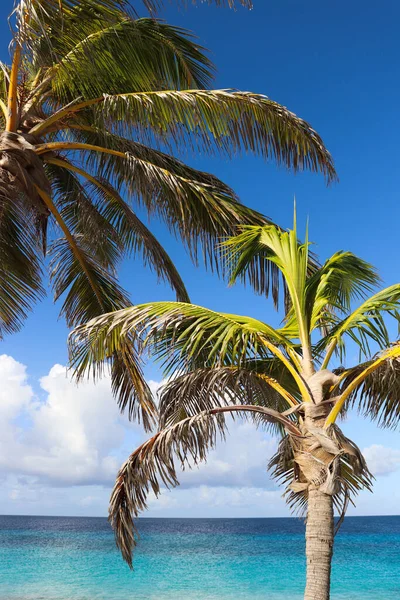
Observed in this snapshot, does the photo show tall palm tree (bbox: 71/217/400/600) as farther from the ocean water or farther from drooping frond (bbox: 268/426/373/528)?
the ocean water

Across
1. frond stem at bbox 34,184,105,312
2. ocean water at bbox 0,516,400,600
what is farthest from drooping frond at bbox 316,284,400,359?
ocean water at bbox 0,516,400,600

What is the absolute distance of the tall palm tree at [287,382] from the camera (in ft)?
18.4

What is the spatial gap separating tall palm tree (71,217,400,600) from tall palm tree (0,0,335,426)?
1.47 m

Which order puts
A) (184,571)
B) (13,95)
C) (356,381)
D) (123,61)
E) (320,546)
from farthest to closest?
(184,571), (123,61), (13,95), (356,381), (320,546)

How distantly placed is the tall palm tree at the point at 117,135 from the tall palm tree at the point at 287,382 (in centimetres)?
147

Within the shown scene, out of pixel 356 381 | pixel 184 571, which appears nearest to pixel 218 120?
pixel 356 381

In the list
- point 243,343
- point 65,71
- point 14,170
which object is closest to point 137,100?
point 65,71

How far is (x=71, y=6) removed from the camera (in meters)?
7.52

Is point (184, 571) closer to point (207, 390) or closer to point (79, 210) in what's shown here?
point (79, 210)

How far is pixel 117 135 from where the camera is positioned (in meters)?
8.42

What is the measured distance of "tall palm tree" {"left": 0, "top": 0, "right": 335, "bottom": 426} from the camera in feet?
25.0

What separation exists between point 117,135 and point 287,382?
393 centimetres

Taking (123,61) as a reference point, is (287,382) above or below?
below

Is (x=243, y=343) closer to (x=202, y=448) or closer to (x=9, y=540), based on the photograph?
(x=202, y=448)
